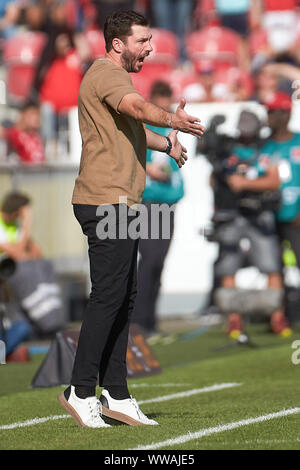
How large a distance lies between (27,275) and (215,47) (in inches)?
283

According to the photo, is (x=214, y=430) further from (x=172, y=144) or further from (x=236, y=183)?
(x=236, y=183)

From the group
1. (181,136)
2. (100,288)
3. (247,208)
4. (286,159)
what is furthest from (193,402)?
(181,136)

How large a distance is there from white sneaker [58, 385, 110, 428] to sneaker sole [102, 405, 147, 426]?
0.10 meters

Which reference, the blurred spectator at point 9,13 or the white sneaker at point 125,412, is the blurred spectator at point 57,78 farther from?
the white sneaker at point 125,412

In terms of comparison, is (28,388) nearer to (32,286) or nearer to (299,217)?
(32,286)

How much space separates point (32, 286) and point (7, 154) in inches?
125

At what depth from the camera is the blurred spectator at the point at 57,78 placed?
614 inches

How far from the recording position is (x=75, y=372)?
5.97 m

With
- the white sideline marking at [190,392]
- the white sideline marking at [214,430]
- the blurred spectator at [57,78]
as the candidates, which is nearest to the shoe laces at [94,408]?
the white sideline marking at [214,430]

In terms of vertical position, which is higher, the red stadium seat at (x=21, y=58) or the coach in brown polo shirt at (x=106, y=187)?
the red stadium seat at (x=21, y=58)

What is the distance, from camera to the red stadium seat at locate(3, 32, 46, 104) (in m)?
17.4

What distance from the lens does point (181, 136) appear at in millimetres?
13539

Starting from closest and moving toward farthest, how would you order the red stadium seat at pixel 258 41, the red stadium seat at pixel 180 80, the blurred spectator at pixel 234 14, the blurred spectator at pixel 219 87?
the blurred spectator at pixel 219 87
the red stadium seat at pixel 180 80
the red stadium seat at pixel 258 41
the blurred spectator at pixel 234 14

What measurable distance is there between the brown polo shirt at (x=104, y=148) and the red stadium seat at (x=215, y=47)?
12.0 metres
